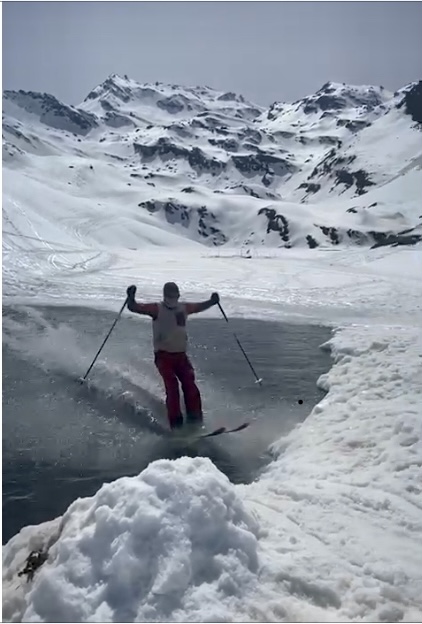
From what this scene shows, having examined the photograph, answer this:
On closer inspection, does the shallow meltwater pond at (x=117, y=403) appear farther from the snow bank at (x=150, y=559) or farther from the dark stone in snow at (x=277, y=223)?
the dark stone in snow at (x=277, y=223)

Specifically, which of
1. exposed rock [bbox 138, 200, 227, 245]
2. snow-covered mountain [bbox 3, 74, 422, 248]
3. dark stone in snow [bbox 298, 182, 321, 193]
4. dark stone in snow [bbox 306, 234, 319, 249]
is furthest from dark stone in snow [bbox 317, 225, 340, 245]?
dark stone in snow [bbox 298, 182, 321, 193]

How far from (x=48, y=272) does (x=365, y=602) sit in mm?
24421

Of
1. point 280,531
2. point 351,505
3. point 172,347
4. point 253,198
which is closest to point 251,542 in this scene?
point 280,531

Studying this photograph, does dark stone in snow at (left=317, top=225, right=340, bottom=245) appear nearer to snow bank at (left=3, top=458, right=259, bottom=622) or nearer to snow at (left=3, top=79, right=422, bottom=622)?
snow at (left=3, top=79, right=422, bottom=622)

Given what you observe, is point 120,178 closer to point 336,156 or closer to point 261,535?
point 336,156

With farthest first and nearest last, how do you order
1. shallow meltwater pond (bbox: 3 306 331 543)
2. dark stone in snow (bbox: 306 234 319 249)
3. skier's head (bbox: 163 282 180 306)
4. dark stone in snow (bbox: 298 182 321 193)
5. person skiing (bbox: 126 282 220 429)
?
1. dark stone in snow (bbox: 298 182 321 193)
2. dark stone in snow (bbox: 306 234 319 249)
3. skier's head (bbox: 163 282 180 306)
4. person skiing (bbox: 126 282 220 429)
5. shallow meltwater pond (bbox: 3 306 331 543)

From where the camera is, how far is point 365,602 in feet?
14.4

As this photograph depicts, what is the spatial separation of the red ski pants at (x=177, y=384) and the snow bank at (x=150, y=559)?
13.0ft

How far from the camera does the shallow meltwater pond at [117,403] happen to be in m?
7.30

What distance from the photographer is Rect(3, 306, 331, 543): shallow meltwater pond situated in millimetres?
7297

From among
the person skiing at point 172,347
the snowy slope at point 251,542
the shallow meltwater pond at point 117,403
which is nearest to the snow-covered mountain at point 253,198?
the shallow meltwater pond at point 117,403

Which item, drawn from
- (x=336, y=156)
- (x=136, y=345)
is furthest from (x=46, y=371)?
(x=336, y=156)

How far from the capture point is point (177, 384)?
29.2ft

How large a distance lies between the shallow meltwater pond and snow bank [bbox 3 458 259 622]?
6.71 ft
